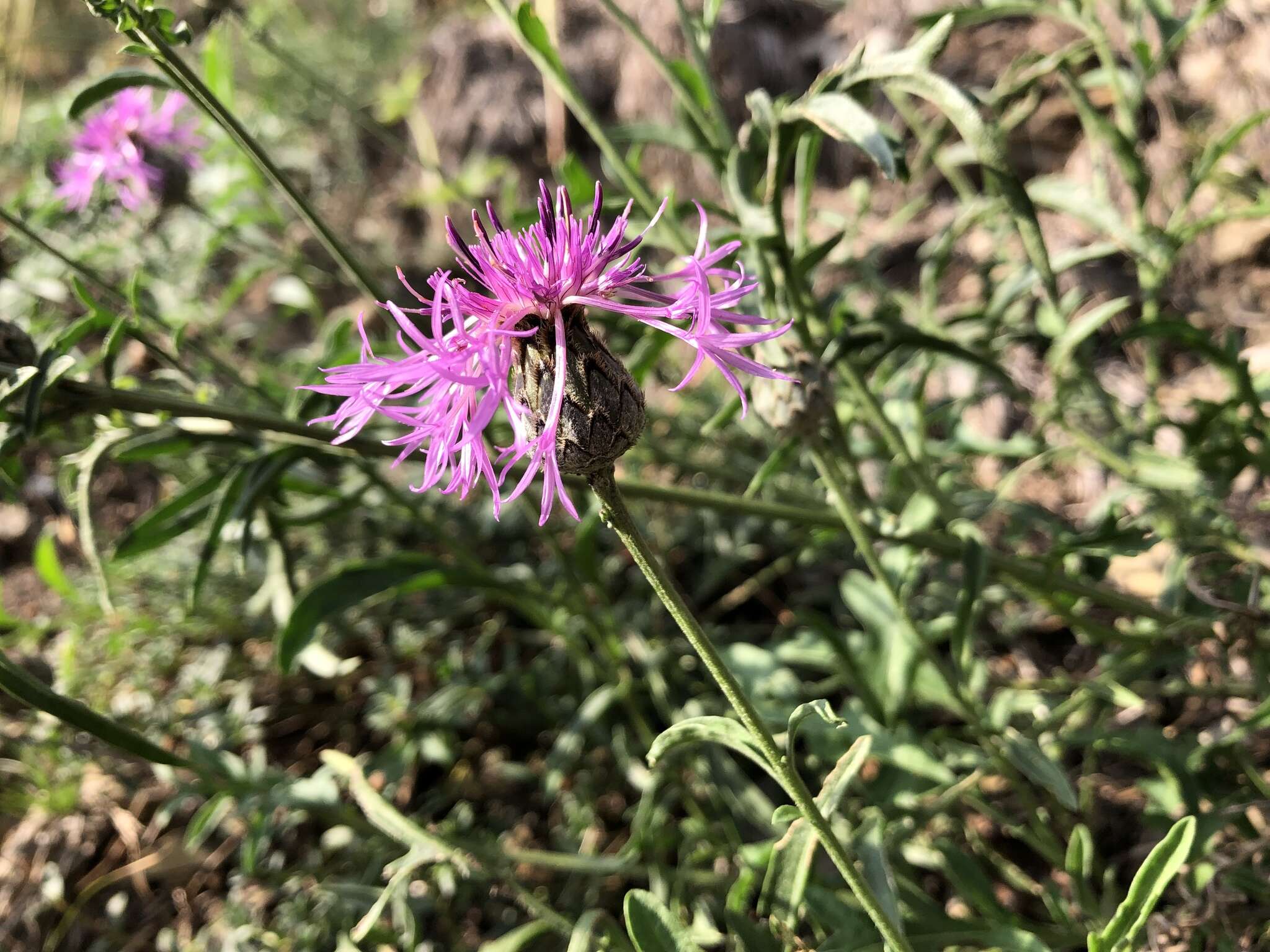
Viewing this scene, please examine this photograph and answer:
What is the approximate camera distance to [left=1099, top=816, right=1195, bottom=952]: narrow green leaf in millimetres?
1104

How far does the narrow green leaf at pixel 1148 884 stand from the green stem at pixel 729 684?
250mm

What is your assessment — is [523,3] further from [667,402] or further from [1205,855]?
[667,402]

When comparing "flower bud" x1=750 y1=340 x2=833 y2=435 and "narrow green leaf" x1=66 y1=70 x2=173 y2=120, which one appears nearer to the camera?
"flower bud" x1=750 y1=340 x2=833 y2=435

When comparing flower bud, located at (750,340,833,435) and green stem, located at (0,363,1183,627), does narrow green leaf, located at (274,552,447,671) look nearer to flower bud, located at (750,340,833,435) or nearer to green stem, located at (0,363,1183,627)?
green stem, located at (0,363,1183,627)

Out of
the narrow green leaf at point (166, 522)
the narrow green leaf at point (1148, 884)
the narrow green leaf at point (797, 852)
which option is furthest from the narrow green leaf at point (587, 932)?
the narrow green leaf at point (166, 522)

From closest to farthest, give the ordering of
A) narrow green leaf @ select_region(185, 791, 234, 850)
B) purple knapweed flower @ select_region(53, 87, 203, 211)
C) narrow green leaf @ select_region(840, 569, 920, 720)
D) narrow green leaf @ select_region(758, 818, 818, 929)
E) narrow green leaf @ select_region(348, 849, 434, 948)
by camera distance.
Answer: narrow green leaf @ select_region(758, 818, 818, 929) < narrow green leaf @ select_region(348, 849, 434, 948) < narrow green leaf @ select_region(840, 569, 920, 720) < narrow green leaf @ select_region(185, 791, 234, 850) < purple knapweed flower @ select_region(53, 87, 203, 211)

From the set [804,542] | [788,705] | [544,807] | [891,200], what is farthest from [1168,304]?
[544,807]

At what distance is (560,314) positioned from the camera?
1.00 metres

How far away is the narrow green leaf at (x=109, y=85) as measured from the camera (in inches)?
57.1

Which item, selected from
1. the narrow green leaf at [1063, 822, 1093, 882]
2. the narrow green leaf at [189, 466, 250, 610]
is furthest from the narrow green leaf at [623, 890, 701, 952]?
the narrow green leaf at [189, 466, 250, 610]

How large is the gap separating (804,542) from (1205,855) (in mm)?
1101

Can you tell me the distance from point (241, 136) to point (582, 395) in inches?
26.5

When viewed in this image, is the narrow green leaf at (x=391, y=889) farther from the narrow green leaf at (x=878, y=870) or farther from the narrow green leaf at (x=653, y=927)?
the narrow green leaf at (x=878, y=870)

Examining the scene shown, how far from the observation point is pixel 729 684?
93 cm
